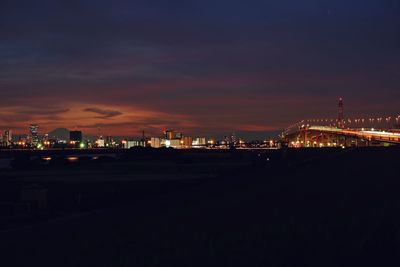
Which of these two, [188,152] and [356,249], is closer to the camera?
[356,249]

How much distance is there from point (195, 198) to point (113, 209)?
689 centimetres

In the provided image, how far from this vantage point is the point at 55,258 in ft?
68.4

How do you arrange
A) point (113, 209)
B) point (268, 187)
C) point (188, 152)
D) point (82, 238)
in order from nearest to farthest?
point (82, 238), point (113, 209), point (268, 187), point (188, 152)

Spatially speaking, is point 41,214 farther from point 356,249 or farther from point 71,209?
point 356,249

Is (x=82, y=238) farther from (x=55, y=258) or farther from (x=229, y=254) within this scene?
(x=229, y=254)

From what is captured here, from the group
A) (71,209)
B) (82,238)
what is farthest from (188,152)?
(82,238)

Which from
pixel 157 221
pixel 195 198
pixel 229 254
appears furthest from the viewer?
pixel 195 198

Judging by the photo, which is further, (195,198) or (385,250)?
(195,198)

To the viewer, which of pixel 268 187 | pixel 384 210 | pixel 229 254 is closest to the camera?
pixel 229 254

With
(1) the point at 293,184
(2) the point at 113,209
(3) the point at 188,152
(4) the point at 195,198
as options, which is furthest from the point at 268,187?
(3) the point at 188,152

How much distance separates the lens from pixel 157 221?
29.5 metres

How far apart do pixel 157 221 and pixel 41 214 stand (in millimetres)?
7367

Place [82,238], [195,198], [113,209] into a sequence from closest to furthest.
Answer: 1. [82,238]
2. [113,209]
3. [195,198]

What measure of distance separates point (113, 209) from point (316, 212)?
36.4 ft
